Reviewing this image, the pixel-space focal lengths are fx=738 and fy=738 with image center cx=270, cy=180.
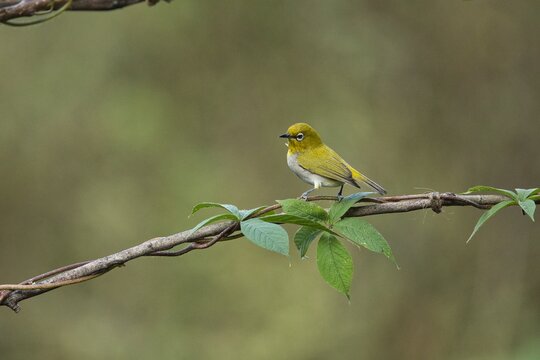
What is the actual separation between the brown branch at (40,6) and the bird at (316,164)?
2.92ft

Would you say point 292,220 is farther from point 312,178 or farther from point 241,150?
point 241,150

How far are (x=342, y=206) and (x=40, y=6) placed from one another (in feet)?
3.20

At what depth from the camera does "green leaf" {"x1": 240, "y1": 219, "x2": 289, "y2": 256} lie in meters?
1.57

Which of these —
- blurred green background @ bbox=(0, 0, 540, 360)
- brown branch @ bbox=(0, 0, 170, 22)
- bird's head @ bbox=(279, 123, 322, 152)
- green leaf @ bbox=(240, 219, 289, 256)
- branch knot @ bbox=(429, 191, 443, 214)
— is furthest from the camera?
blurred green background @ bbox=(0, 0, 540, 360)

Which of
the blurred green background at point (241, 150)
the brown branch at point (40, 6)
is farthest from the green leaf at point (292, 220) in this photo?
the blurred green background at point (241, 150)

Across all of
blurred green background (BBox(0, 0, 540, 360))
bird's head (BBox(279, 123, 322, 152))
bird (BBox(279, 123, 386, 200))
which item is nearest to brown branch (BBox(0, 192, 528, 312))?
bird (BBox(279, 123, 386, 200))

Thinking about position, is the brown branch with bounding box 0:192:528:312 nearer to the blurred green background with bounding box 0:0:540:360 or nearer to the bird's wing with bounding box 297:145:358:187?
the bird's wing with bounding box 297:145:358:187

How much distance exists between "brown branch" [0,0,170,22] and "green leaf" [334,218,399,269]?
0.83m

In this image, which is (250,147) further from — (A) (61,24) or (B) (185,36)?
(A) (61,24)

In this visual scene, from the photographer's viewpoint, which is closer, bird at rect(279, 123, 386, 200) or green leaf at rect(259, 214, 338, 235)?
green leaf at rect(259, 214, 338, 235)

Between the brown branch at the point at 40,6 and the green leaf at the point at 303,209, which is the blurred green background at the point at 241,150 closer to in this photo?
the brown branch at the point at 40,6

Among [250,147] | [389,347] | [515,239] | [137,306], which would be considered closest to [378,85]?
[250,147]

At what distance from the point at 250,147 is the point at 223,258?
865mm

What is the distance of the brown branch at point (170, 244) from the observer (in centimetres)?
171
